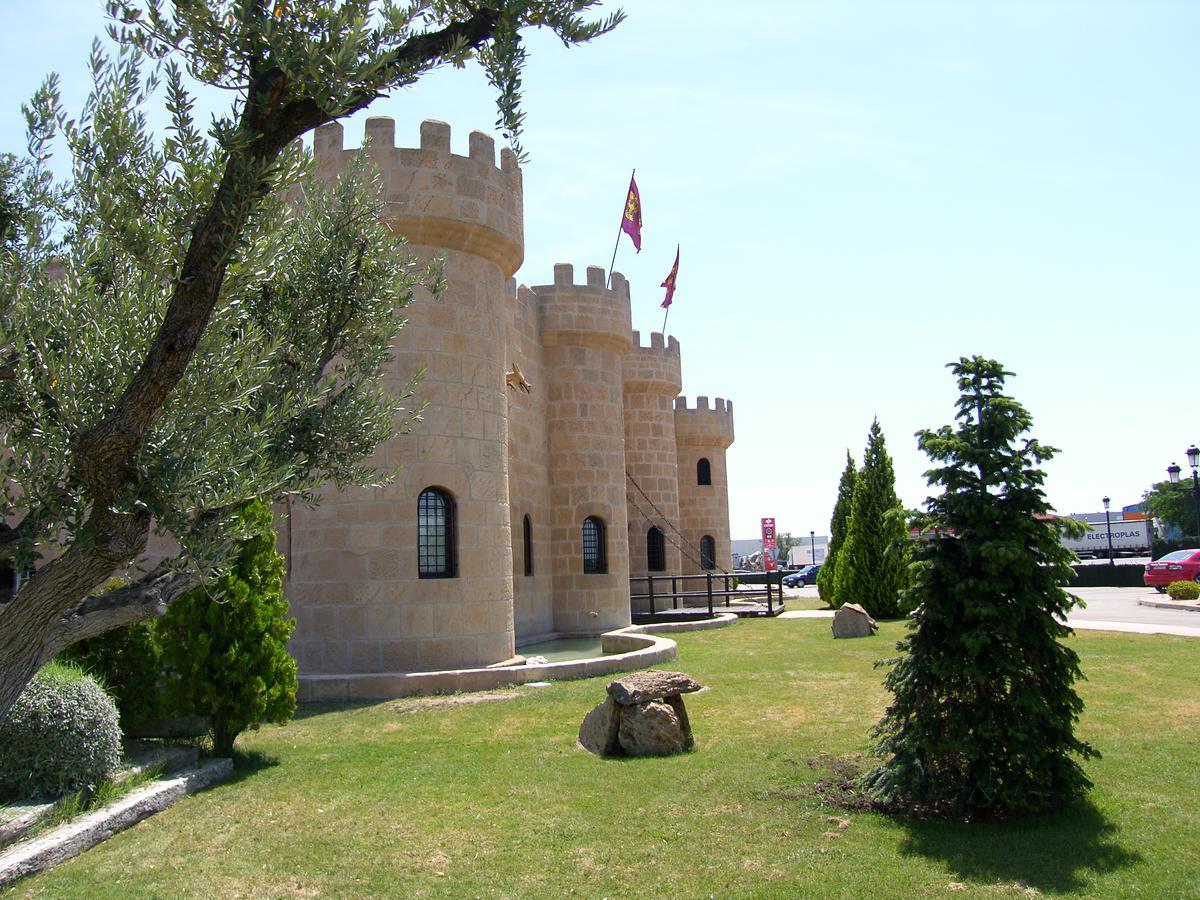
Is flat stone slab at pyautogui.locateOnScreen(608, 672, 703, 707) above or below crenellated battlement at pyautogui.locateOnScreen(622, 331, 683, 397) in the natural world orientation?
below

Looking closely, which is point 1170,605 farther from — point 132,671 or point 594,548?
point 132,671

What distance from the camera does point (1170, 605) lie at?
81.0ft

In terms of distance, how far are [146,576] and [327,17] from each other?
3.25 metres

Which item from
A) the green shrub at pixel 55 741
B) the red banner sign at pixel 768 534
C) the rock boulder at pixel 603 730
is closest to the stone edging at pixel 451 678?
the rock boulder at pixel 603 730

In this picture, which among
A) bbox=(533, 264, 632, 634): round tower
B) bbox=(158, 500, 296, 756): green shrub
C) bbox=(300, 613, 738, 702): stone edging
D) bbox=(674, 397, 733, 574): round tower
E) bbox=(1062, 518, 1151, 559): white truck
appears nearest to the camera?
bbox=(158, 500, 296, 756): green shrub

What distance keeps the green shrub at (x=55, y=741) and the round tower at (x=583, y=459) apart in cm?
1282

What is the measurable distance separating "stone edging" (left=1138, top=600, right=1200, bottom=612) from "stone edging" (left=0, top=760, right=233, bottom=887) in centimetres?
2335

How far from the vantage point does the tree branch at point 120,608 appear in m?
5.11

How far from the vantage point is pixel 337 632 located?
1230 cm

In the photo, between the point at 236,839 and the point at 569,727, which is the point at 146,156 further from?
the point at 569,727

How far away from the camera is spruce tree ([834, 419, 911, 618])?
74.4 feet

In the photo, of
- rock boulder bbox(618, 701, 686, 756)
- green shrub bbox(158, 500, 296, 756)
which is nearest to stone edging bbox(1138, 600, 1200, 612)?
rock boulder bbox(618, 701, 686, 756)

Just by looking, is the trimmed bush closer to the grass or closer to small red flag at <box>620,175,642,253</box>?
small red flag at <box>620,175,642,253</box>

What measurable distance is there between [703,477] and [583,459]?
12.1 meters
